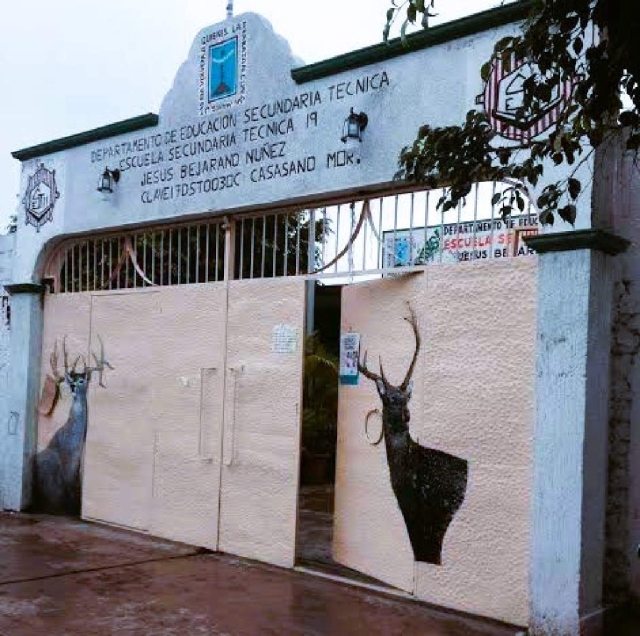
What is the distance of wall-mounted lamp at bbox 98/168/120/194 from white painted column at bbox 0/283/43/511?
1.56 m

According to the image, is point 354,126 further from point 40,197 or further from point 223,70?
point 40,197

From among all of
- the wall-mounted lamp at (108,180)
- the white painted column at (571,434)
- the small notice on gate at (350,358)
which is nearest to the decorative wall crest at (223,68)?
the wall-mounted lamp at (108,180)

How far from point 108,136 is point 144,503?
12.2 feet

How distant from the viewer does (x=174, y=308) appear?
7.89 metres

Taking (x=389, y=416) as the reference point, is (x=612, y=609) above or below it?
below

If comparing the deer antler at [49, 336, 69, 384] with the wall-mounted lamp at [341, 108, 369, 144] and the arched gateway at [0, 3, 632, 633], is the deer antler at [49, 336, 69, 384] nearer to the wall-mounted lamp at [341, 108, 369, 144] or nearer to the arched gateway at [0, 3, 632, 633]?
the arched gateway at [0, 3, 632, 633]

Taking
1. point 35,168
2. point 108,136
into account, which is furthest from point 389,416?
point 35,168

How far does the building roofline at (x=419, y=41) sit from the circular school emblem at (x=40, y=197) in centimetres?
359

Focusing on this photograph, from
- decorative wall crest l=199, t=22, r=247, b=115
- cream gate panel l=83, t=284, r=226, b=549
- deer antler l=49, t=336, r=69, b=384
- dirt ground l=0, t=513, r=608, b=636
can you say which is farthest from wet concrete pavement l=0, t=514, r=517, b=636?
decorative wall crest l=199, t=22, r=247, b=115

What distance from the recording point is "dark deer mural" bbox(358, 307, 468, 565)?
5.75m

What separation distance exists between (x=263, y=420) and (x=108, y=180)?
10.3 feet

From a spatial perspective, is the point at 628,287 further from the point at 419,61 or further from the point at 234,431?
the point at 234,431

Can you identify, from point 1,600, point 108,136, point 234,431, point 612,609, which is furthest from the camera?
point 108,136

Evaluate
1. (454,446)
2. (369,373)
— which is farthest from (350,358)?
(454,446)
